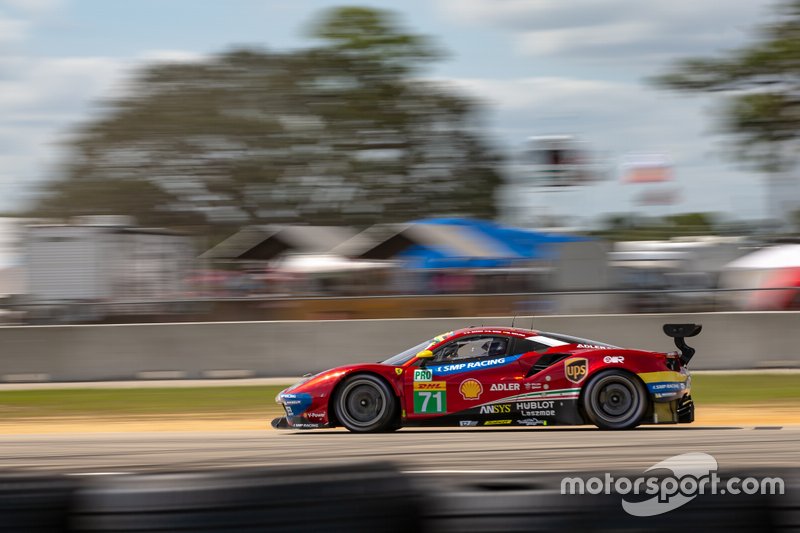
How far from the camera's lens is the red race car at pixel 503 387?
9.91m

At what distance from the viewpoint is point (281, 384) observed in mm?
17438

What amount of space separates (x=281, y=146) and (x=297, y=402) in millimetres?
36032

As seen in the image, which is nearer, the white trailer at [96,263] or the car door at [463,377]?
the car door at [463,377]

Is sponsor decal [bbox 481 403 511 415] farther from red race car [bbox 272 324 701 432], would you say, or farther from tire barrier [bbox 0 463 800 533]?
tire barrier [bbox 0 463 800 533]

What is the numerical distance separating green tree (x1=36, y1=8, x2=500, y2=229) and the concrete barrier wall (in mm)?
24018

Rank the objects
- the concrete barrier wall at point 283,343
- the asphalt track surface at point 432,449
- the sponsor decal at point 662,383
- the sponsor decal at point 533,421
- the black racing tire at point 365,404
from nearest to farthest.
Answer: the asphalt track surface at point 432,449
the sponsor decal at point 662,383
the sponsor decal at point 533,421
the black racing tire at point 365,404
the concrete barrier wall at point 283,343

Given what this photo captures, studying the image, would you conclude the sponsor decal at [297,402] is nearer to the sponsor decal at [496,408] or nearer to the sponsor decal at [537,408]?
the sponsor decal at [496,408]

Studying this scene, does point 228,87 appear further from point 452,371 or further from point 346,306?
point 452,371

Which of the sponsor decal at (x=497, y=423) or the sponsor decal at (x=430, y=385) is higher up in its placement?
the sponsor decal at (x=430, y=385)

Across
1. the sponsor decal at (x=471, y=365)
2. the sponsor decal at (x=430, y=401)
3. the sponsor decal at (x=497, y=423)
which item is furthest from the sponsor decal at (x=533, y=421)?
the sponsor decal at (x=430, y=401)

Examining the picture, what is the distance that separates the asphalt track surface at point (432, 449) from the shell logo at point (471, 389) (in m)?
0.37

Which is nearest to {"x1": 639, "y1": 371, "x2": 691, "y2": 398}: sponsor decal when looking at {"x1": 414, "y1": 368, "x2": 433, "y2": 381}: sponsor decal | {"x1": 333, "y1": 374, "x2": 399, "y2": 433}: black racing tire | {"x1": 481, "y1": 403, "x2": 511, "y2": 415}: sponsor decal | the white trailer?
{"x1": 481, "y1": 403, "x2": 511, "y2": 415}: sponsor decal

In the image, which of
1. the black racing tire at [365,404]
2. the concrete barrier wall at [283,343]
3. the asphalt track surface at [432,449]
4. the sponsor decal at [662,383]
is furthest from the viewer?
the concrete barrier wall at [283,343]

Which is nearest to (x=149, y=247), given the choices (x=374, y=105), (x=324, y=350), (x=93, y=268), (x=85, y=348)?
(x=93, y=268)
